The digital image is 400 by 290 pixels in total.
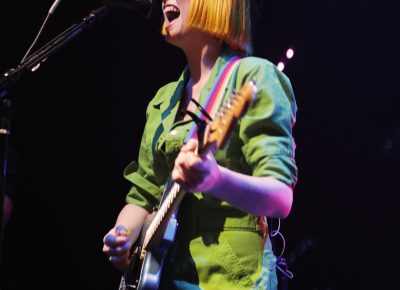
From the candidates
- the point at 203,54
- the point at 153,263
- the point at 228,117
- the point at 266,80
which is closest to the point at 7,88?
the point at 203,54

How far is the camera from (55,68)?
3719 mm

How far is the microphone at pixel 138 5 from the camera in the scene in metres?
2.26

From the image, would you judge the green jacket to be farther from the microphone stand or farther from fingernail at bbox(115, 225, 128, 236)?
the microphone stand

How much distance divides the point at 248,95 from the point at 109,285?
2633 mm

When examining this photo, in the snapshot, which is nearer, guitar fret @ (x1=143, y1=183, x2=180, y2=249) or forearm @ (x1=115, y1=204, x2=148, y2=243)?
guitar fret @ (x1=143, y1=183, x2=180, y2=249)

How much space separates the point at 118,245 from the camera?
1.88 m

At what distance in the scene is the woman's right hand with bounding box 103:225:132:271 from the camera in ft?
6.15

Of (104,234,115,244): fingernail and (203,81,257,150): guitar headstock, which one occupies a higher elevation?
(203,81,257,150): guitar headstock

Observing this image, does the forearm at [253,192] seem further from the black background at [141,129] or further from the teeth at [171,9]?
the black background at [141,129]

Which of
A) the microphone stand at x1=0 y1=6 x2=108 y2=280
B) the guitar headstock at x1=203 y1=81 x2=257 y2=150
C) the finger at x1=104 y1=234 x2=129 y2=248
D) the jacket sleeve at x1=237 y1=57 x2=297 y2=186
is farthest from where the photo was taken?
the microphone stand at x1=0 y1=6 x2=108 y2=280

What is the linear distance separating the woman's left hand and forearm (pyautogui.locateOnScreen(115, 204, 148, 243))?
691 millimetres

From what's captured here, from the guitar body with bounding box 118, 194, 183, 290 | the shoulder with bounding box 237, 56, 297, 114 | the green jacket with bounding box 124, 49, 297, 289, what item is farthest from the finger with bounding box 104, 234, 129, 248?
the shoulder with bounding box 237, 56, 297, 114

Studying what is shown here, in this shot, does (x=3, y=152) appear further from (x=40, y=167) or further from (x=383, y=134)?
(x=383, y=134)

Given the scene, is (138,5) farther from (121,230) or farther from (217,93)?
(121,230)
